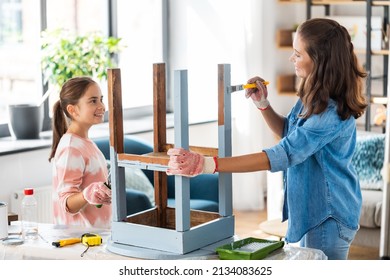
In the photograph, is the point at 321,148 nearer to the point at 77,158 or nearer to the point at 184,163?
the point at 184,163

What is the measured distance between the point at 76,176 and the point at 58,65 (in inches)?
71.1

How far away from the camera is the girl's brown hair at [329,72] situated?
7.41 ft

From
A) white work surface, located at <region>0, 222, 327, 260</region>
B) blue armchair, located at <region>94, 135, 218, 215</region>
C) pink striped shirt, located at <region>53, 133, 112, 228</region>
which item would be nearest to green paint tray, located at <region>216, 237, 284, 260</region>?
white work surface, located at <region>0, 222, 327, 260</region>

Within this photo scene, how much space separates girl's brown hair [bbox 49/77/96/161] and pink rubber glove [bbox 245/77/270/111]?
65cm

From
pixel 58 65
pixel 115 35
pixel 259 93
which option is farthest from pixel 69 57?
pixel 259 93

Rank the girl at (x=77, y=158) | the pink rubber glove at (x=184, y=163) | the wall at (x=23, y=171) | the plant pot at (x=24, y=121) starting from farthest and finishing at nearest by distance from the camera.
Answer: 1. the plant pot at (x=24, y=121)
2. the wall at (x=23, y=171)
3. the girl at (x=77, y=158)
4. the pink rubber glove at (x=184, y=163)

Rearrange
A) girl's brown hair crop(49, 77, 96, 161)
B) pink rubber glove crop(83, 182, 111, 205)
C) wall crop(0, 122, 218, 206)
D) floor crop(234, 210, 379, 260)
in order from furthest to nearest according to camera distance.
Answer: floor crop(234, 210, 379, 260)
wall crop(0, 122, 218, 206)
girl's brown hair crop(49, 77, 96, 161)
pink rubber glove crop(83, 182, 111, 205)

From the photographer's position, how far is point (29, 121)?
436 cm

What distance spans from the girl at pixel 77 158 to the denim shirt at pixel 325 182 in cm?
60

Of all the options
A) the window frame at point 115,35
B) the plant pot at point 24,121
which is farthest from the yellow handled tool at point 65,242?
the window frame at point 115,35

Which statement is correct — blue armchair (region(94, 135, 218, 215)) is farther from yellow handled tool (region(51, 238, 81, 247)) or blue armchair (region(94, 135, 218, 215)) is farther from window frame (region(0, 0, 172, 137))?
yellow handled tool (region(51, 238, 81, 247))

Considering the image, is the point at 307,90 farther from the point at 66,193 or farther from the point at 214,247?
the point at 66,193

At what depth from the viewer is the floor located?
4.46 m

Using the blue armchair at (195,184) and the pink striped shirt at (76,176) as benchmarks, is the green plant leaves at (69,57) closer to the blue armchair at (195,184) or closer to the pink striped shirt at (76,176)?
the blue armchair at (195,184)
